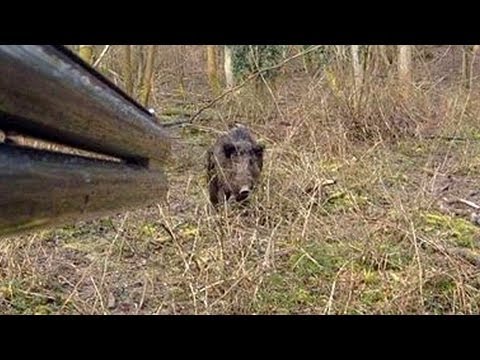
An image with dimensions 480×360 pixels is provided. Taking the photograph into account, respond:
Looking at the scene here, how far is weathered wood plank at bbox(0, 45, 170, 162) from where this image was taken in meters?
0.67

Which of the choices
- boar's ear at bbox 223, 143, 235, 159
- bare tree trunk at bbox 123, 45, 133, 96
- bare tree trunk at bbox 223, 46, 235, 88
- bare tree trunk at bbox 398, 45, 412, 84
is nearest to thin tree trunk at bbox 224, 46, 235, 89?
bare tree trunk at bbox 223, 46, 235, 88

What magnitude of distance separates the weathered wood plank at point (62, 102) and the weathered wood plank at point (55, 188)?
0.03 m

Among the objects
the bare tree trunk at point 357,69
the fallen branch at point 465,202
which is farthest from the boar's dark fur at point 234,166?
the bare tree trunk at point 357,69

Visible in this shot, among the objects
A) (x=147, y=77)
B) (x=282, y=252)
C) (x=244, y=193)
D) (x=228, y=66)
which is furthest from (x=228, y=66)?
(x=282, y=252)

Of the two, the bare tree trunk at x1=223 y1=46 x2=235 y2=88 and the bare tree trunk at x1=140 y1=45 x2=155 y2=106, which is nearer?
the bare tree trunk at x1=140 y1=45 x2=155 y2=106

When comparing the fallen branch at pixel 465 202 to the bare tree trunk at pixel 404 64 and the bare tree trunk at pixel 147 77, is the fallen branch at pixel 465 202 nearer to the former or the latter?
the bare tree trunk at pixel 404 64

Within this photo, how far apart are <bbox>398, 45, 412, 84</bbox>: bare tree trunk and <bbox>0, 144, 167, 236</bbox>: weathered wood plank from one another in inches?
400

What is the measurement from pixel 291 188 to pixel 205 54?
33.4 ft

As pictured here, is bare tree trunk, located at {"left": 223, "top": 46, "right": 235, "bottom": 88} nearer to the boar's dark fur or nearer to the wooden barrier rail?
the boar's dark fur

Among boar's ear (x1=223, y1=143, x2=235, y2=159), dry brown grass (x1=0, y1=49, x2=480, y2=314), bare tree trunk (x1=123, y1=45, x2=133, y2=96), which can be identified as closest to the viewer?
dry brown grass (x1=0, y1=49, x2=480, y2=314)

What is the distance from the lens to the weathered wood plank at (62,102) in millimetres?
667

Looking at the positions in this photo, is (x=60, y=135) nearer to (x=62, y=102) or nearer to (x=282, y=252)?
(x=62, y=102)

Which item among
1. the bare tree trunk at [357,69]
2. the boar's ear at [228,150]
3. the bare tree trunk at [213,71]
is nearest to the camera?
the boar's ear at [228,150]
